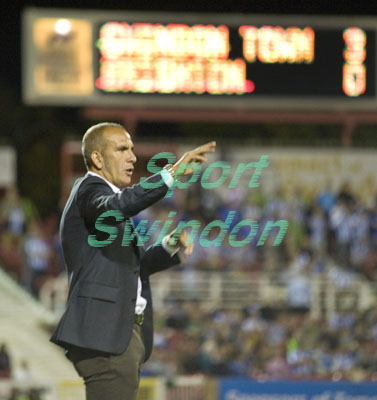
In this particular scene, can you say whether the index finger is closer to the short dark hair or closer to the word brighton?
the word brighton

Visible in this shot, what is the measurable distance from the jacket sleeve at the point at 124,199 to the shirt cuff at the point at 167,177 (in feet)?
0.05

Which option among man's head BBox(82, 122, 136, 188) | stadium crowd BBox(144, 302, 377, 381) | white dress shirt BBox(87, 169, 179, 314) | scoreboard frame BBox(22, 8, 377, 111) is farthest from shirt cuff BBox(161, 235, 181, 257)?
scoreboard frame BBox(22, 8, 377, 111)

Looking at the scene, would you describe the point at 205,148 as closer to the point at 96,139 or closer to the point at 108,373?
the point at 96,139

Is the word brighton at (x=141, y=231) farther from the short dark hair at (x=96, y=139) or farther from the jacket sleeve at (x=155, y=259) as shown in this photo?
the short dark hair at (x=96, y=139)

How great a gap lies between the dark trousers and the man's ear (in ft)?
2.37

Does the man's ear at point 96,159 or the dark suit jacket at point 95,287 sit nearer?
the dark suit jacket at point 95,287

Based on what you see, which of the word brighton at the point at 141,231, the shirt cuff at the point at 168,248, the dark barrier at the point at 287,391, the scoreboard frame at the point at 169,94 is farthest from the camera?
the scoreboard frame at the point at 169,94

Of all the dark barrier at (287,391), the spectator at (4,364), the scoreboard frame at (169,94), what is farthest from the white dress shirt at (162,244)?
the scoreboard frame at (169,94)

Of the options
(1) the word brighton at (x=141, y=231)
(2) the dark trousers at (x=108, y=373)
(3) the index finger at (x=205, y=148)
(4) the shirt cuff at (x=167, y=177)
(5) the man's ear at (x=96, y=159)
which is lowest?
(2) the dark trousers at (x=108, y=373)

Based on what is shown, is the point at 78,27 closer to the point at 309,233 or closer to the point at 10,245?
the point at 10,245

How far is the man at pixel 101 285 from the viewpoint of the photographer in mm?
3623

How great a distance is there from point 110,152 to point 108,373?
0.86 metres

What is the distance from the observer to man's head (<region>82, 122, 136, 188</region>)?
3.70 meters

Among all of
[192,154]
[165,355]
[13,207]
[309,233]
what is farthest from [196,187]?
[192,154]
